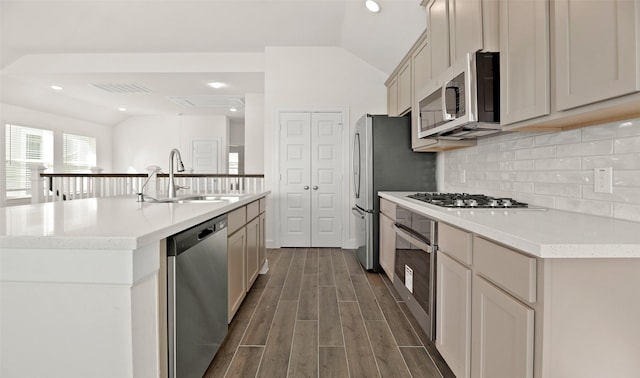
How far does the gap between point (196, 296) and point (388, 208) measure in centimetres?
200

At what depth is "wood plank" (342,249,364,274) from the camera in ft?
12.2

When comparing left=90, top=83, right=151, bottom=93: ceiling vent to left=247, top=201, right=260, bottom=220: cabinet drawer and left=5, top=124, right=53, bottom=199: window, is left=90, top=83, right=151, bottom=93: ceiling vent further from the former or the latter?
left=247, top=201, right=260, bottom=220: cabinet drawer

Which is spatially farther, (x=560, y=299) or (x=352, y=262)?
(x=352, y=262)

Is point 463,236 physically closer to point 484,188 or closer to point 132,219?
point 484,188

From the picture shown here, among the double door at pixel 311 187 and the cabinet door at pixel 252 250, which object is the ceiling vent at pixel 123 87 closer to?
the double door at pixel 311 187

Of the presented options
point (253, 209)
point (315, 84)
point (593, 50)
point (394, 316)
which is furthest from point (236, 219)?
point (315, 84)

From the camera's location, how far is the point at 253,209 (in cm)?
302

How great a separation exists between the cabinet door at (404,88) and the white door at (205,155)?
6.05 m

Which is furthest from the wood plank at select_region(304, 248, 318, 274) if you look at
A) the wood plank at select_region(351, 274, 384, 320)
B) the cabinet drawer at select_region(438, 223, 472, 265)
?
the cabinet drawer at select_region(438, 223, 472, 265)

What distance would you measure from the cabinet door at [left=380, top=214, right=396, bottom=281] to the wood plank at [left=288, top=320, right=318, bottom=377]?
92cm

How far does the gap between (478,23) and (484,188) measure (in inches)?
46.2

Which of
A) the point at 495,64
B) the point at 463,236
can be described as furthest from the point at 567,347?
the point at 495,64

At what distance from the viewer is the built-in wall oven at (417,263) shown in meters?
1.89

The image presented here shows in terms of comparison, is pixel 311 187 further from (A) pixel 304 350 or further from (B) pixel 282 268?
(A) pixel 304 350
